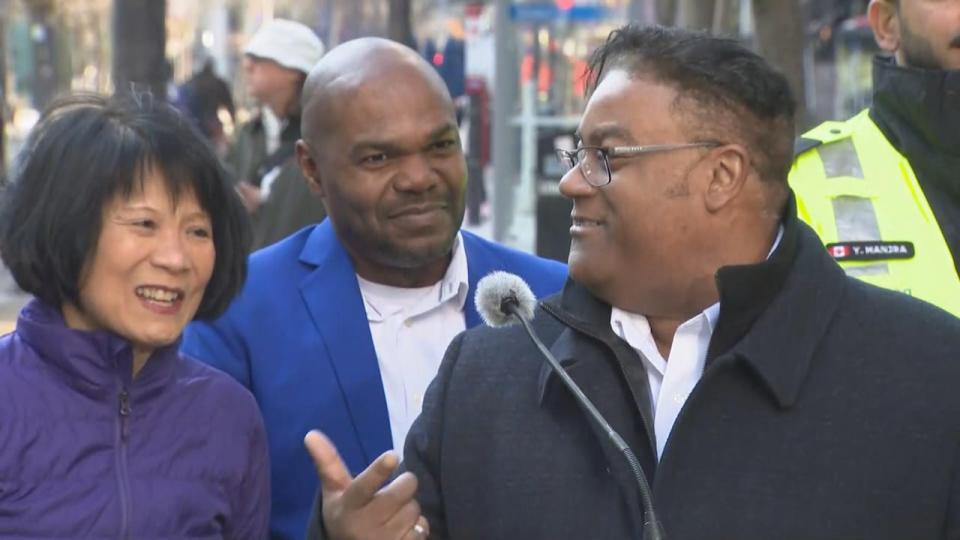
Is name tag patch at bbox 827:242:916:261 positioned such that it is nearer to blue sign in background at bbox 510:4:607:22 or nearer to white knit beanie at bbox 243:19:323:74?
white knit beanie at bbox 243:19:323:74

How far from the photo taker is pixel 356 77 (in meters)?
4.21

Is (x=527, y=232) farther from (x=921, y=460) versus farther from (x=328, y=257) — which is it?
(x=921, y=460)

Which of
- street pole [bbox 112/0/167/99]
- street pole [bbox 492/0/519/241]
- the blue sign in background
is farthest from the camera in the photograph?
the blue sign in background

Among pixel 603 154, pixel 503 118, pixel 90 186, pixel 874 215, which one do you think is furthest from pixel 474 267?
pixel 503 118

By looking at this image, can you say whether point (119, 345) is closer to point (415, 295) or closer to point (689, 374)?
point (415, 295)

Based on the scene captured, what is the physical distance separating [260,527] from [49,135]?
0.87 metres

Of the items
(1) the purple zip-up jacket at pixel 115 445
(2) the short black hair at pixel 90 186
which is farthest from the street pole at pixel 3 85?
(1) the purple zip-up jacket at pixel 115 445

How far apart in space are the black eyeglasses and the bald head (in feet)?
3.66

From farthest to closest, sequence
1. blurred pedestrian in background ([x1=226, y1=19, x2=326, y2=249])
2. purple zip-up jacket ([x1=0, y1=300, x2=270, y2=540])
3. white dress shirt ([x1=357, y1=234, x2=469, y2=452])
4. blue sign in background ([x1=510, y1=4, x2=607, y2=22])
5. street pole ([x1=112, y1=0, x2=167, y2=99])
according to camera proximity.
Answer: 1. blue sign in background ([x1=510, y1=4, x2=607, y2=22])
2. street pole ([x1=112, y1=0, x2=167, y2=99])
3. blurred pedestrian in background ([x1=226, y1=19, x2=326, y2=249])
4. white dress shirt ([x1=357, y1=234, x2=469, y2=452])
5. purple zip-up jacket ([x1=0, y1=300, x2=270, y2=540])

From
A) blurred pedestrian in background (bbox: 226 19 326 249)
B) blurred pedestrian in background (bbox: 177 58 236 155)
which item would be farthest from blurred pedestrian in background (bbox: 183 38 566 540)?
blurred pedestrian in background (bbox: 177 58 236 155)

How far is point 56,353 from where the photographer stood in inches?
136

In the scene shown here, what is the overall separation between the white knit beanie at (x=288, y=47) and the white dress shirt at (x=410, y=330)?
13.2 ft

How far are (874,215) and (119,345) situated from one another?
65.5 inches

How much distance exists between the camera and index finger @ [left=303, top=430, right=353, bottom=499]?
302 cm
